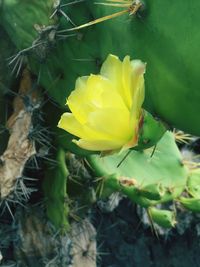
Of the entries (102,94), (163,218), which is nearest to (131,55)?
(102,94)

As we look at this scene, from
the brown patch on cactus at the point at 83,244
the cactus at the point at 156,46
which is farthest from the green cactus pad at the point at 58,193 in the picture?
the cactus at the point at 156,46

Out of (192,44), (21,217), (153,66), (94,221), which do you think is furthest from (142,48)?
(94,221)

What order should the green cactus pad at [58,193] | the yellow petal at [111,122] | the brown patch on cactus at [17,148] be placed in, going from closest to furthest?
the yellow petal at [111,122]
the brown patch on cactus at [17,148]
the green cactus pad at [58,193]

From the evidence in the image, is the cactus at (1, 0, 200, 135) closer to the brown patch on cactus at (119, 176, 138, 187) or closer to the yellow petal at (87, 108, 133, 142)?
the yellow petal at (87, 108, 133, 142)

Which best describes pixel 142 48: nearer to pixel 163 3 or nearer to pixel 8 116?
pixel 163 3

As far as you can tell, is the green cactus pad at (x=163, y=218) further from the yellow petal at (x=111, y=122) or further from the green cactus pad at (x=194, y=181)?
the yellow petal at (x=111, y=122)
